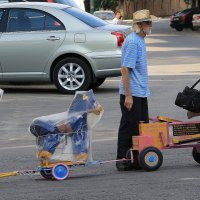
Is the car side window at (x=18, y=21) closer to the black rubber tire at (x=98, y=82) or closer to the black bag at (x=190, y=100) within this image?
the black rubber tire at (x=98, y=82)

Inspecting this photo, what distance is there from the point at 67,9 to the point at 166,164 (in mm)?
7588

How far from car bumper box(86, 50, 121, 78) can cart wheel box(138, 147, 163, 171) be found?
7113mm

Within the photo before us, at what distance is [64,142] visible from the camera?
7965mm

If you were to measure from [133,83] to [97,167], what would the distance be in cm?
105

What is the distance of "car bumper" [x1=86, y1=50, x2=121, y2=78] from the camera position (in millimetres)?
15141

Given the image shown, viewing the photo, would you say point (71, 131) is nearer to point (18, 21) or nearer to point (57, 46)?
point (57, 46)

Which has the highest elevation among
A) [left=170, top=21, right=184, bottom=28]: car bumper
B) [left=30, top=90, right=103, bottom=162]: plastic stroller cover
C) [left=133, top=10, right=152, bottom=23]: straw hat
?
[left=133, top=10, right=152, bottom=23]: straw hat

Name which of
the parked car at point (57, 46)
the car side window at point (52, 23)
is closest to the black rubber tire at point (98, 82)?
the parked car at point (57, 46)

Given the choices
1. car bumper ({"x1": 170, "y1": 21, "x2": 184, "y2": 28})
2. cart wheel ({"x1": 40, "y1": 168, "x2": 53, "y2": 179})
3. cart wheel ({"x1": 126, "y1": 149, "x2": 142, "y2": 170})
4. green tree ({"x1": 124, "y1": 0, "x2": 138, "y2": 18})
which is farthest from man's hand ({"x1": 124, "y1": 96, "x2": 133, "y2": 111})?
green tree ({"x1": 124, "y1": 0, "x2": 138, "y2": 18})

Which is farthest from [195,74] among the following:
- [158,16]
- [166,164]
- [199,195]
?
[158,16]

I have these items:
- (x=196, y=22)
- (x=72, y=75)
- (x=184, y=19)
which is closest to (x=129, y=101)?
(x=72, y=75)

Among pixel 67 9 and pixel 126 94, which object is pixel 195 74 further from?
pixel 126 94

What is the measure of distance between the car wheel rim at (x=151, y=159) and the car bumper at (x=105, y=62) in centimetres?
712

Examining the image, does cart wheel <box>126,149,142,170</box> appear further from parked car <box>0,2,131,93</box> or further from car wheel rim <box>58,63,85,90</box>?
car wheel rim <box>58,63,85,90</box>
